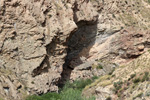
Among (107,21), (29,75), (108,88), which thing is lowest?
(108,88)

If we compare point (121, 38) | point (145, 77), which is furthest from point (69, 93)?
point (121, 38)

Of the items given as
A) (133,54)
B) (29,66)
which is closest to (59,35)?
(29,66)

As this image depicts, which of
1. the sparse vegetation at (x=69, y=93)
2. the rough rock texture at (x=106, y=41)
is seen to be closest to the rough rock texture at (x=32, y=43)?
the sparse vegetation at (x=69, y=93)

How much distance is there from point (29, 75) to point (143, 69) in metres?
11.0

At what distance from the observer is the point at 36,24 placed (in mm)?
28062

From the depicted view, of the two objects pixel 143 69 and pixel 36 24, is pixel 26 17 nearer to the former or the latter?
pixel 36 24

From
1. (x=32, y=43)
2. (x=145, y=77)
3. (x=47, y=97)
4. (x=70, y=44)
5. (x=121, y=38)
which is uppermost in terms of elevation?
(x=32, y=43)

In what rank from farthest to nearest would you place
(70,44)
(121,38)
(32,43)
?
(70,44) < (121,38) < (32,43)

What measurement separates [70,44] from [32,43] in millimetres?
9157

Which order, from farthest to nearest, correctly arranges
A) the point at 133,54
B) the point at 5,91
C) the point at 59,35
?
the point at 133,54, the point at 59,35, the point at 5,91

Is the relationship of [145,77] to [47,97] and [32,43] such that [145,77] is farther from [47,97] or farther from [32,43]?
[32,43]

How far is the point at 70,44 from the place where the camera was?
119 ft

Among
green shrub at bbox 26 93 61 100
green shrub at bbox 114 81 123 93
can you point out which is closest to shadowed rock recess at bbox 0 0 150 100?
green shrub at bbox 114 81 123 93

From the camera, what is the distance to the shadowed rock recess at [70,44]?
26.6 meters
